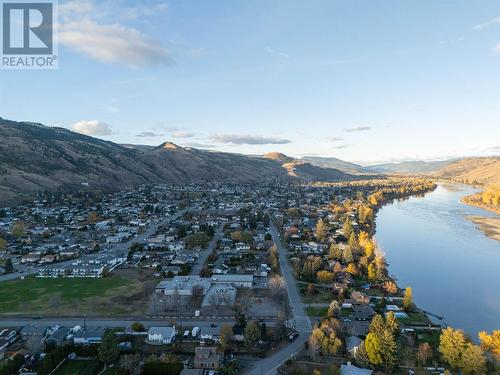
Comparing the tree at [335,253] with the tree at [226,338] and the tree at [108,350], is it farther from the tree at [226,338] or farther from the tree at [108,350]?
the tree at [108,350]

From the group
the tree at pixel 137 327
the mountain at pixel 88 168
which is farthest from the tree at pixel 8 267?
the mountain at pixel 88 168

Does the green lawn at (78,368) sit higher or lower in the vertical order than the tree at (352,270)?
lower

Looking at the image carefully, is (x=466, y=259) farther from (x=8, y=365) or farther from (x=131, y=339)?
(x=8, y=365)

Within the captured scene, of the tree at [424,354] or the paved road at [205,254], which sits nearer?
the tree at [424,354]

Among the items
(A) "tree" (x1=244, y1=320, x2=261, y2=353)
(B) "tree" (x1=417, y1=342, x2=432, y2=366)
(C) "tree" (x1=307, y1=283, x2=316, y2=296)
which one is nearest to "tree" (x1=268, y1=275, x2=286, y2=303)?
(C) "tree" (x1=307, y1=283, x2=316, y2=296)

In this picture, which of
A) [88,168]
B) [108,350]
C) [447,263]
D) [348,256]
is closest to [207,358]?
[108,350]

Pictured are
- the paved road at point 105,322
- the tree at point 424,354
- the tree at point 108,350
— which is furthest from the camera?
the paved road at point 105,322
